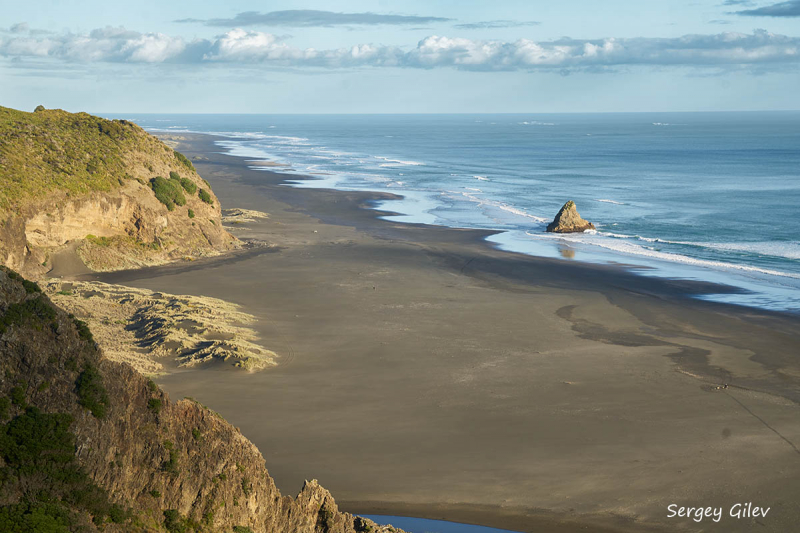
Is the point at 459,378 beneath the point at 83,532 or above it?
beneath

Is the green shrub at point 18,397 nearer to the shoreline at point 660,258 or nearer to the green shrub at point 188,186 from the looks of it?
the shoreline at point 660,258

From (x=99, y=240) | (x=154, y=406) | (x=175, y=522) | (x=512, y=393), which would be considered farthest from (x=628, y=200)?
(x=175, y=522)

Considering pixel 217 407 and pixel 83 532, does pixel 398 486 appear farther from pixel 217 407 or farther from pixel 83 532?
pixel 83 532

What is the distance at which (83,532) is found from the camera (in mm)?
9000

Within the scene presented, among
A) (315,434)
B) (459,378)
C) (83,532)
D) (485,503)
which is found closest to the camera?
(83,532)

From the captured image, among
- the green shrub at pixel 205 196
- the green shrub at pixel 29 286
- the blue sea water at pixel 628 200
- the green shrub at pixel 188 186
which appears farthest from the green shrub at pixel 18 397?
the green shrub at pixel 205 196

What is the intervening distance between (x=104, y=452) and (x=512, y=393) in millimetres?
14560

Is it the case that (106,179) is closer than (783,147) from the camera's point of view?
Yes

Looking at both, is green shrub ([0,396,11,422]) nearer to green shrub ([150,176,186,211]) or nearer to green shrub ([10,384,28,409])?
green shrub ([10,384,28,409])

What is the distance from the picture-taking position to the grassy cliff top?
37.2 metres

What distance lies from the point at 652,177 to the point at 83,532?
105533mm

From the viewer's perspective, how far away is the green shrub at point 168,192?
44.3m

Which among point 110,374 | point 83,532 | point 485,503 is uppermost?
point 110,374

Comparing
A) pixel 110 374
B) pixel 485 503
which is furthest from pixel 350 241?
pixel 110 374
